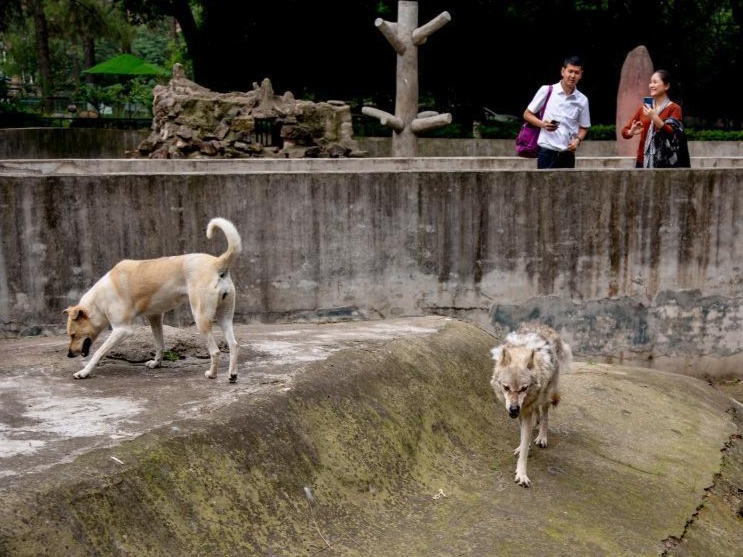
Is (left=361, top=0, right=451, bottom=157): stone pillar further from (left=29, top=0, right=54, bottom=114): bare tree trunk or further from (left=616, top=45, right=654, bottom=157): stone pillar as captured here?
(left=29, top=0, right=54, bottom=114): bare tree trunk

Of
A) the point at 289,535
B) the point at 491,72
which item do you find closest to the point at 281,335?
the point at 289,535

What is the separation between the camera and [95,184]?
8.73m

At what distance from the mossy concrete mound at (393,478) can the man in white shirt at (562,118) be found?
2.53 metres

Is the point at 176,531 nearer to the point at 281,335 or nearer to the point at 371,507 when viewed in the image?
the point at 371,507

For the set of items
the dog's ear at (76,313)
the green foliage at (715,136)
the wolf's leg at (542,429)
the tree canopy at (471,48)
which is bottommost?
the wolf's leg at (542,429)

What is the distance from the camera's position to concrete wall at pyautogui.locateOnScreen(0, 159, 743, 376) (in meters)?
8.73

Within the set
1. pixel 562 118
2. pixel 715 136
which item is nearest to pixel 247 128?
pixel 562 118

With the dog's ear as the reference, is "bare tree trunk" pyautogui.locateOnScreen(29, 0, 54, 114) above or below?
above

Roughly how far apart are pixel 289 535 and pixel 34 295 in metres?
4.65

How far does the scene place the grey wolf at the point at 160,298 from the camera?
6.23m

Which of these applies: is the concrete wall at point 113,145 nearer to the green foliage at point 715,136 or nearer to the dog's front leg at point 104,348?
the green foliage at point 715,136

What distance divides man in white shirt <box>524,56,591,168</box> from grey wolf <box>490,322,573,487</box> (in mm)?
3343

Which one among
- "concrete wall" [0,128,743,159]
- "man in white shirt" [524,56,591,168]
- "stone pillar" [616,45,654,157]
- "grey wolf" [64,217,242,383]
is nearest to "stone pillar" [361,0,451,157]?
"stone pillar" [616,45,654,157]

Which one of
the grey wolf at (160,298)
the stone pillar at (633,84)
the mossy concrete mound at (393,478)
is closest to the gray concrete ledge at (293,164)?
the stone pillar at (633,84)
